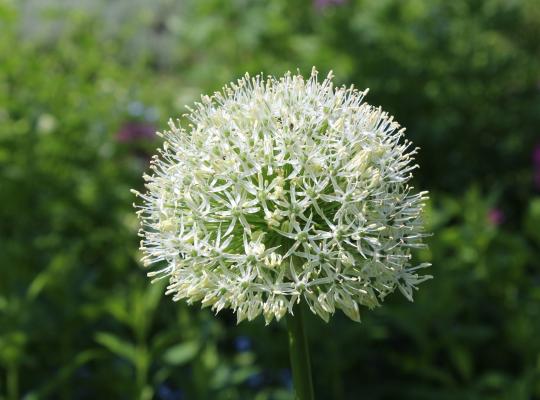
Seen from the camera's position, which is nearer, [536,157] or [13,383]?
[13,383]

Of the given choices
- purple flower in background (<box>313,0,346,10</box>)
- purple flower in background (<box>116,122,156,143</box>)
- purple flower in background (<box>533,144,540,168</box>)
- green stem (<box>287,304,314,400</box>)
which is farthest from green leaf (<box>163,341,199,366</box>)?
purple flower in background (<box>313,0,346,10</box>)

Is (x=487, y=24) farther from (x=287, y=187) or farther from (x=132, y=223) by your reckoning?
(x=287, y=187)

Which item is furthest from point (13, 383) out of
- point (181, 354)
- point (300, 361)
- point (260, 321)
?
point (300, 361)

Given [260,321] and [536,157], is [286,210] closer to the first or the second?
[260,321]

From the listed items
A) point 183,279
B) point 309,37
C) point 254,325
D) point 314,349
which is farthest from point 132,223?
point 183,279

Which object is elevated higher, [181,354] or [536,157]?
[536,157]

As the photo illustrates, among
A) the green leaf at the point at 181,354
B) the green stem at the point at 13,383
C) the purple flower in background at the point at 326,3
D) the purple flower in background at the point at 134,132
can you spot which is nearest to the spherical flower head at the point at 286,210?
the green leaf at the point at 181,354

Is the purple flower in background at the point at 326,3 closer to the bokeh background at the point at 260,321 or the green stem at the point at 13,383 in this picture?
the bokeh background at the point at 260,321
